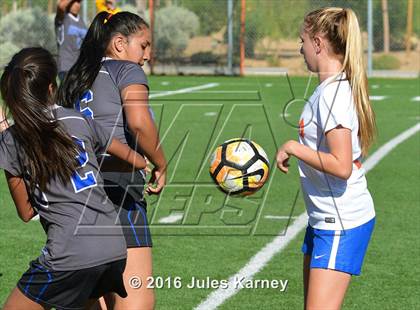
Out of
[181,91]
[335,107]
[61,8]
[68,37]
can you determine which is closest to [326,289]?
[335,107]

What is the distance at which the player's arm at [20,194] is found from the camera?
4.45 m

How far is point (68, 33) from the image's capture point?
1664 cm

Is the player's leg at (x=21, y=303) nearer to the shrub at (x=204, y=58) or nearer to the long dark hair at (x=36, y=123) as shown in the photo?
the long dark hair at (x=36, y=123)

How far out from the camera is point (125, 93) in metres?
5.18

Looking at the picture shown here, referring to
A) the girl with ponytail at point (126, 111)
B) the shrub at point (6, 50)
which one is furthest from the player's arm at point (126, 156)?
the shrub at point (6, 50)

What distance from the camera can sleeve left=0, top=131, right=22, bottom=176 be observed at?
4.39 m

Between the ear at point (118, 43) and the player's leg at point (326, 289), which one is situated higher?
the ear at point (118, 43)

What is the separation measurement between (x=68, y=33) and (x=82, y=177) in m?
12.5

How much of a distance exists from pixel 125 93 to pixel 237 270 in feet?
9.41

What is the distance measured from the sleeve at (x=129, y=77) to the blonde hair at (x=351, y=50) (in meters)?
0.91

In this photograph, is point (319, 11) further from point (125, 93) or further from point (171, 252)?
point (171, 252)

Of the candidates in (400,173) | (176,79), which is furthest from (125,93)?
(176,79)

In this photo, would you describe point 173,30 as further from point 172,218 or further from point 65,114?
point 65,114

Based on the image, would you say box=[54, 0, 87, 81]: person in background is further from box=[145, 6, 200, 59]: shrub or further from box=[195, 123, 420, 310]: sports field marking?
box=[145, 6, 200, 59]: shrub
